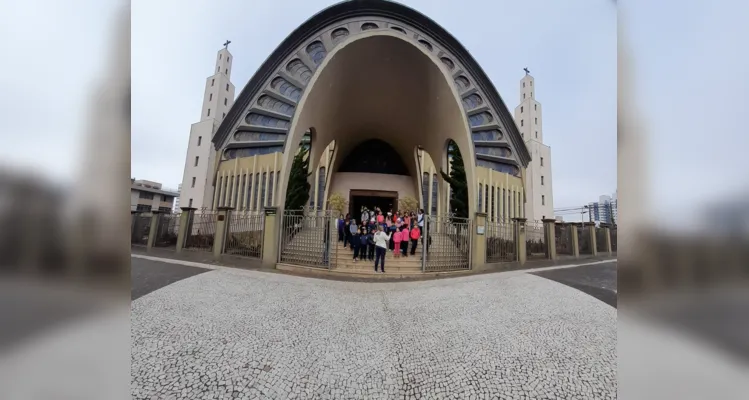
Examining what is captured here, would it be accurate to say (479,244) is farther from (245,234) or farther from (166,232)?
(166,232)

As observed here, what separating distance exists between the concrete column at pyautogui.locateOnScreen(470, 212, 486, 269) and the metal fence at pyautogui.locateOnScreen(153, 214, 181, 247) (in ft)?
18.6

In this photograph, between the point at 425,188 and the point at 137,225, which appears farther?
the point at 425,188

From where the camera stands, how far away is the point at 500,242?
5.12 m

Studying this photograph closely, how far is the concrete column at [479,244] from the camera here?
478 centimetres

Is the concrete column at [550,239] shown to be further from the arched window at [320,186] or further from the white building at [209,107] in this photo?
the arched window at [320,186]

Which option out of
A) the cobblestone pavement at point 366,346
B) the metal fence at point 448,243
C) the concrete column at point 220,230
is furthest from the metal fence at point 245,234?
the metal fence at point 448,243

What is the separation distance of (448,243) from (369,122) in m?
8.73

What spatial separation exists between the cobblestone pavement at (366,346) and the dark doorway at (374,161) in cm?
1334

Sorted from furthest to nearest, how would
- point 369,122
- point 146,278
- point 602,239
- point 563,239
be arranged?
point 369,122
point 563,239
point 146,278
point 602,239

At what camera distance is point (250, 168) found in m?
12.2

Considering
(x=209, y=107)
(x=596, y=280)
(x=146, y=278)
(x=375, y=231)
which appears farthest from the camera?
(x=375, y=231)

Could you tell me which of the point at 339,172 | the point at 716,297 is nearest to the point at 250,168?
the point at 339,172

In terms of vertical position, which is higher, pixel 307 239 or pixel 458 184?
pixel 458 184

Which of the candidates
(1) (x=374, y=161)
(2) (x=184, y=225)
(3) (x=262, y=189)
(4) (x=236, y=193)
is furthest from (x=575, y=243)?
(4) (x=236, y=193)
